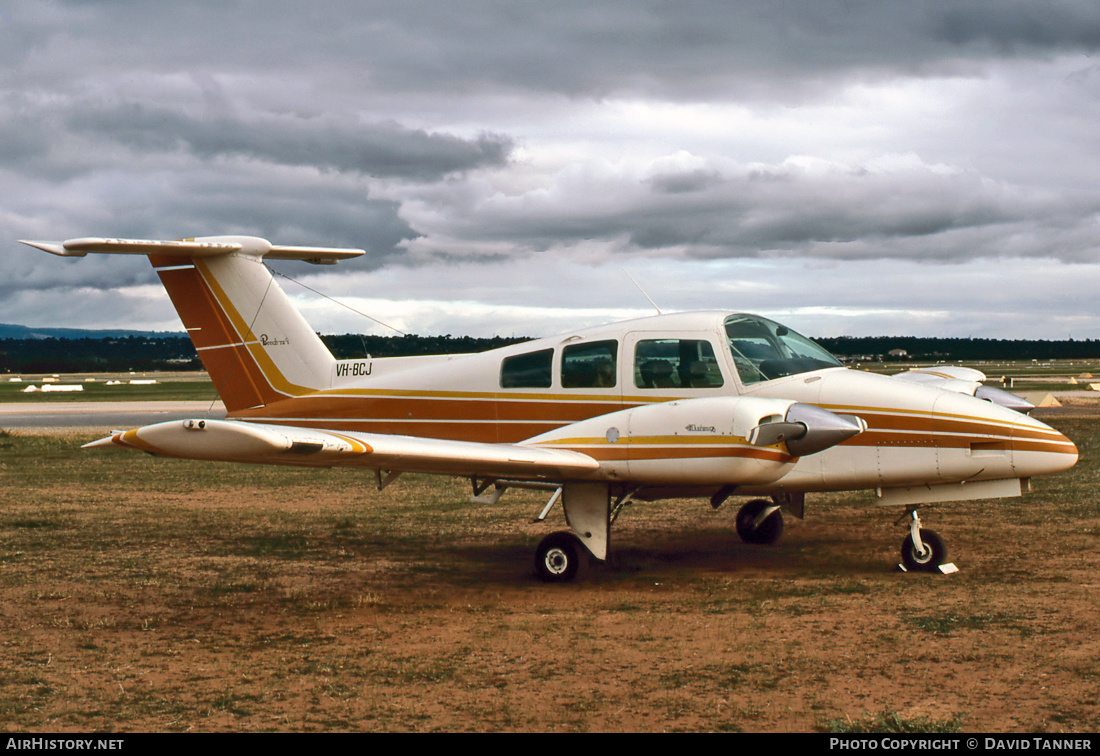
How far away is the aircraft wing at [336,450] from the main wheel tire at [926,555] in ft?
12.3

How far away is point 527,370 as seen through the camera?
10625 millimetres

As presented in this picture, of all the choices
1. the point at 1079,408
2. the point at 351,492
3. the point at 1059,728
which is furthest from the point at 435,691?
the point at 1079,408

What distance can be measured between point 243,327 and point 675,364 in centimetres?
596

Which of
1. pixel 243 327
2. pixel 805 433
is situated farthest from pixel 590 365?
pixel 243 327

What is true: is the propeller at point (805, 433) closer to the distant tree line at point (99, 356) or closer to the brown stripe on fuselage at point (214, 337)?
the brown stripe on fuselage at point (214, 337)

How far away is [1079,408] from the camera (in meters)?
39.1

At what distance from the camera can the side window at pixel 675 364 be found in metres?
9.95

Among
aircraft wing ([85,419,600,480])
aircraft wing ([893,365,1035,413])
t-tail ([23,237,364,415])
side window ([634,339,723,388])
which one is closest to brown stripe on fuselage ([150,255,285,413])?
t-tail ([23,237,364,415])

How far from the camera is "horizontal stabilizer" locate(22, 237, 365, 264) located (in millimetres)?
9883

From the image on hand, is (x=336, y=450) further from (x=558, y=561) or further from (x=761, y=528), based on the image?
(x=761, y=528)

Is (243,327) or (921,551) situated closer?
(921,551)
